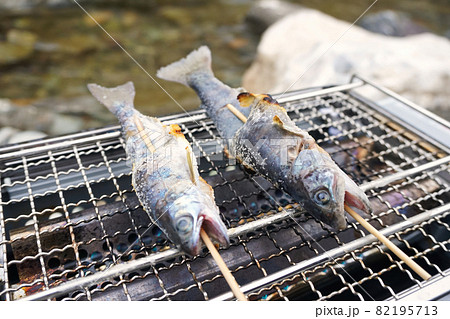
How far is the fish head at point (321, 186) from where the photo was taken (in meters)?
2.17

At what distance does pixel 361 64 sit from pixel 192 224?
4.52m

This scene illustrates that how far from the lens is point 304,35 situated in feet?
25.0

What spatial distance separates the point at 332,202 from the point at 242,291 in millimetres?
764

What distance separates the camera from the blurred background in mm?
7016

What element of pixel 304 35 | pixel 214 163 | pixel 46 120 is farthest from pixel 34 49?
pixel 214 163

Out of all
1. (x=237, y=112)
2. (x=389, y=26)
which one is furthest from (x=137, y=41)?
(x=237, y=112)

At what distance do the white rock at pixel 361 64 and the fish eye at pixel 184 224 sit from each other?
3883 mm

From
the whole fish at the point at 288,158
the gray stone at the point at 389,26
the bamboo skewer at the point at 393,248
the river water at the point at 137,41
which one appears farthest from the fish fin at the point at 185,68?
the gray stone at the point at 389,26

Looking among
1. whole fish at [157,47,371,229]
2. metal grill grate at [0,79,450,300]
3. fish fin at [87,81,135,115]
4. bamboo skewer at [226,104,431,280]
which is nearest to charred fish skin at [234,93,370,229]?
whole fish at [157,47,371,229]

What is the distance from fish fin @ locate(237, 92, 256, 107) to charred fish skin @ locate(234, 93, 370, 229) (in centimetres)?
2

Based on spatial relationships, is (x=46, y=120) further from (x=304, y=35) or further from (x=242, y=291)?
(x=242, y=291)

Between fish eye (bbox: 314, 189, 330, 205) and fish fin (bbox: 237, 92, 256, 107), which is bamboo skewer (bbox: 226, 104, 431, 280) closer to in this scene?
fish eye (bbox: 314, 189, 330, 205)

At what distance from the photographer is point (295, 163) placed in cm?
234
